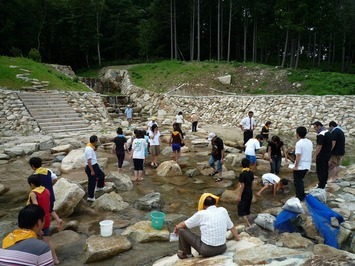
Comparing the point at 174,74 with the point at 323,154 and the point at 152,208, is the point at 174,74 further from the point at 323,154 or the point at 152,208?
the point at 152,208

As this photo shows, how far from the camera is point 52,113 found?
695 inches

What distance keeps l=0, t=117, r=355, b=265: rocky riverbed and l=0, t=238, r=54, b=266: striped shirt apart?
2094 millimetres

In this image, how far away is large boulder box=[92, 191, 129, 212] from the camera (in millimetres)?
6883

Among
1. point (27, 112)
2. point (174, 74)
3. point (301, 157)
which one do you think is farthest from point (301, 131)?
point (174, 74)

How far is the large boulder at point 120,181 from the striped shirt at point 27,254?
5.54m

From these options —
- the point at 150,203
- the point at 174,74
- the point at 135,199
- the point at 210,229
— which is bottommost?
the point at 135,199

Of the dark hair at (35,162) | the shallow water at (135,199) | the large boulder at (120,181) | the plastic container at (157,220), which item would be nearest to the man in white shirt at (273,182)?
the shallow water at (135,199)

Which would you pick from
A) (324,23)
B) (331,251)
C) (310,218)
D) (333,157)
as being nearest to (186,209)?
(310,218)

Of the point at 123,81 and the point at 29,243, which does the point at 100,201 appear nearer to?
the point at 29,243

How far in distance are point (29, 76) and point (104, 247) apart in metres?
19.5

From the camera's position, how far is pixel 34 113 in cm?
1691

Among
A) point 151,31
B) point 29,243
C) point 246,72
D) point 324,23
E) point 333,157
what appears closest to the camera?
point 29,243

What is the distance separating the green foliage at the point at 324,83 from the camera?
19375 millimetres

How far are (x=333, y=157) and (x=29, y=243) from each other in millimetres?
7963
